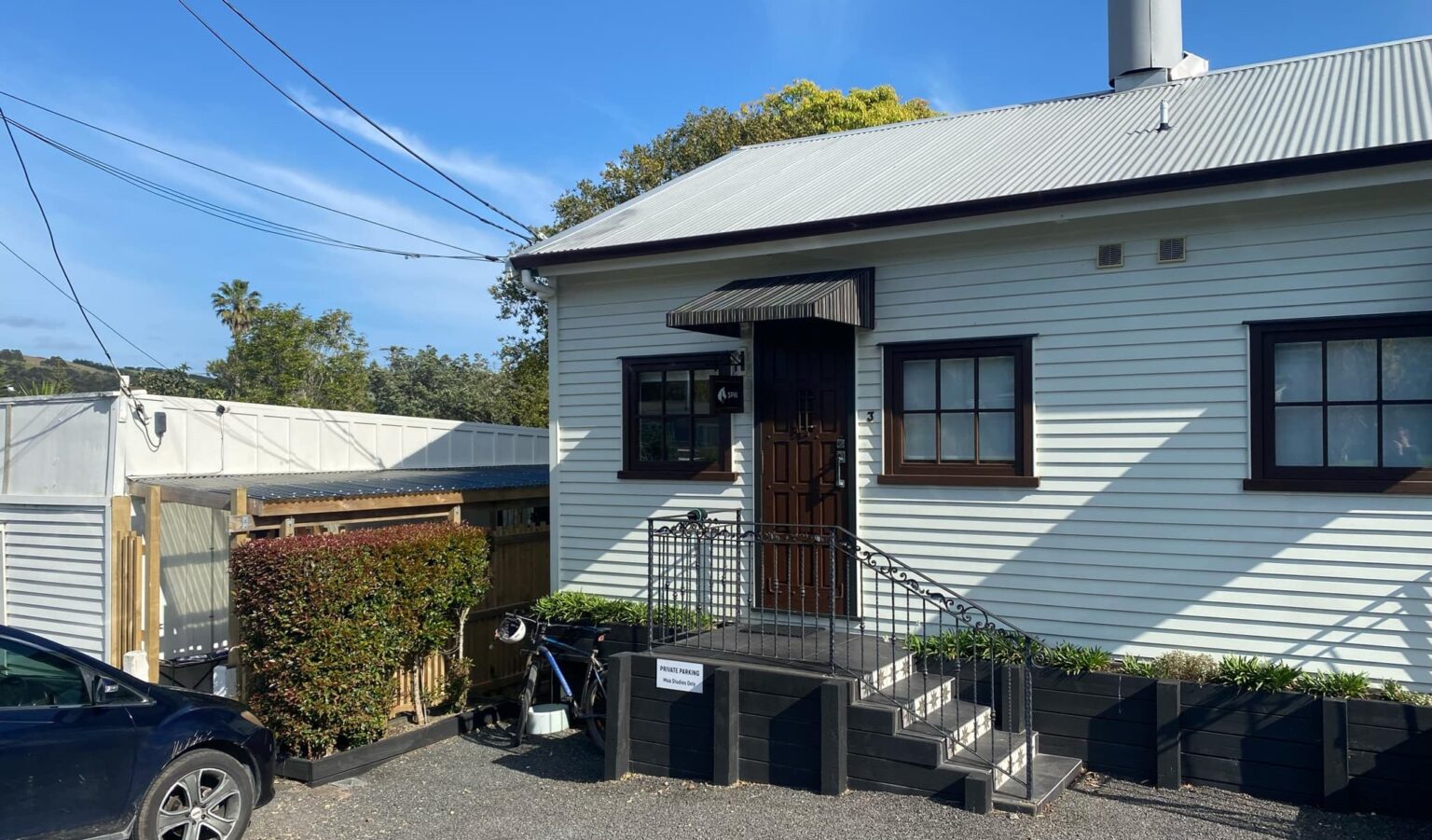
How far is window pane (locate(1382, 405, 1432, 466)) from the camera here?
648 centimetres

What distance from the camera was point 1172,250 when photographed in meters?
7.22

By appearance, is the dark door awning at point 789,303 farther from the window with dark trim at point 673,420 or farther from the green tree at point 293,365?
the green tree at point 293,365

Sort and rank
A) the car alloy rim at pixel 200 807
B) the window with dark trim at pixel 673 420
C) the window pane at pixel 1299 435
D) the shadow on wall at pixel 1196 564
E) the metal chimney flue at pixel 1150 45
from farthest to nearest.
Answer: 1. the metal chimney flue at pixel 1150 45
2. the window with dark trim at pixel 673 420
3. the window pane at pixel 1299 435
4. the shadow on wall at pixel 1196 564
5. the car alloy rim at pixel 200 807

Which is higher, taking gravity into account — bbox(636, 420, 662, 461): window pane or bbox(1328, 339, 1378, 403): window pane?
bbox(1328, 339, 1378, 403): window pane

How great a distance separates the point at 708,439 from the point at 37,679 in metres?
5.21

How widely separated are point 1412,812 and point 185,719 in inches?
278

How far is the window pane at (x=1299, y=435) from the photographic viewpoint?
22.2 ft

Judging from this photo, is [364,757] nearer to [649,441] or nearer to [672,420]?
[649,441]

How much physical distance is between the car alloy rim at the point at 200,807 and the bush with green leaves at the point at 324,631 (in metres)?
1.31

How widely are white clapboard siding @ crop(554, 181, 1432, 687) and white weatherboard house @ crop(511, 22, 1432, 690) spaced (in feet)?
0.05

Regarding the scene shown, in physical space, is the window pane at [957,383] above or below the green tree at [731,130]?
below

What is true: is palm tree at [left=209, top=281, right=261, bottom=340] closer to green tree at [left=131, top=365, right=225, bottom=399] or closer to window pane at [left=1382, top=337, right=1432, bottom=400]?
green tree at [left=131, top=365, right=225, bottom=399]

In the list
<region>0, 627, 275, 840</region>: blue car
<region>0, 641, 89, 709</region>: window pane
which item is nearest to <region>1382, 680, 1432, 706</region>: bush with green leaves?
<region>0, 627, 275, 840</region>: blue car

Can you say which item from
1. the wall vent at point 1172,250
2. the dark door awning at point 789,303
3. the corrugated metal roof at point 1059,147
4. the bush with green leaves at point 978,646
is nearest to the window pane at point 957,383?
the dark door awning at point 789,303
